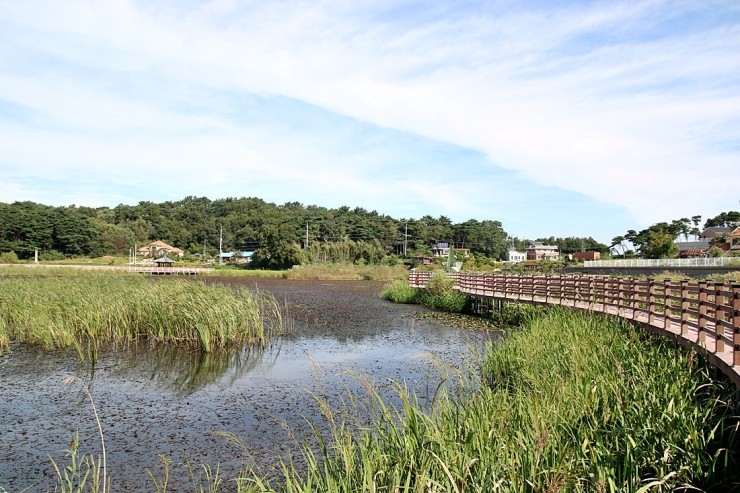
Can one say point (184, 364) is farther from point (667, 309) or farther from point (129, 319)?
point (667, 309)

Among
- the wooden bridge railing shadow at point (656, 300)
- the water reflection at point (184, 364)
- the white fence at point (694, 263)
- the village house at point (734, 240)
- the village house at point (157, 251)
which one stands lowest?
the water reflection at point (184, 364)

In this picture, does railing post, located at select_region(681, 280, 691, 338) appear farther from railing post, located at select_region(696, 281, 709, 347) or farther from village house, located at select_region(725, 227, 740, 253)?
village house, located at select_region(725, 227, 740, 253)

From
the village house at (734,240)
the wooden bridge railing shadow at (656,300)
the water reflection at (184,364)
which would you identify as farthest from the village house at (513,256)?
the water reflection at (184,364)

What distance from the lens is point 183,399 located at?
29.2ft

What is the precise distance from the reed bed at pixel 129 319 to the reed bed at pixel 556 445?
799cm

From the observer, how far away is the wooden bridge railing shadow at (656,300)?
286 inches

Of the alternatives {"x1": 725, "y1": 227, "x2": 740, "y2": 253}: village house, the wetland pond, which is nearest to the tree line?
{"x1": 725, "y1": 227, "x2": 740, "y2": 253}: village house

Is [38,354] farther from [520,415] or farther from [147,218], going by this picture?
[147,218]

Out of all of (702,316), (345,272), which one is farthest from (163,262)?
(702,316)

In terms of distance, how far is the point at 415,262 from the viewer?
7488 cm

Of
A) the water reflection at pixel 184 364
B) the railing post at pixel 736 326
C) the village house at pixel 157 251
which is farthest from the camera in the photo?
the village house at pixel 157 251

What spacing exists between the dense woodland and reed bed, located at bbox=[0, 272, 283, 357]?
48886mm

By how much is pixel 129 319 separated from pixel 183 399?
6.48 meters

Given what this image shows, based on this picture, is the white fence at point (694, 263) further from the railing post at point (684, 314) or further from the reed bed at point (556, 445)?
the reed bed at point (556, 445)
